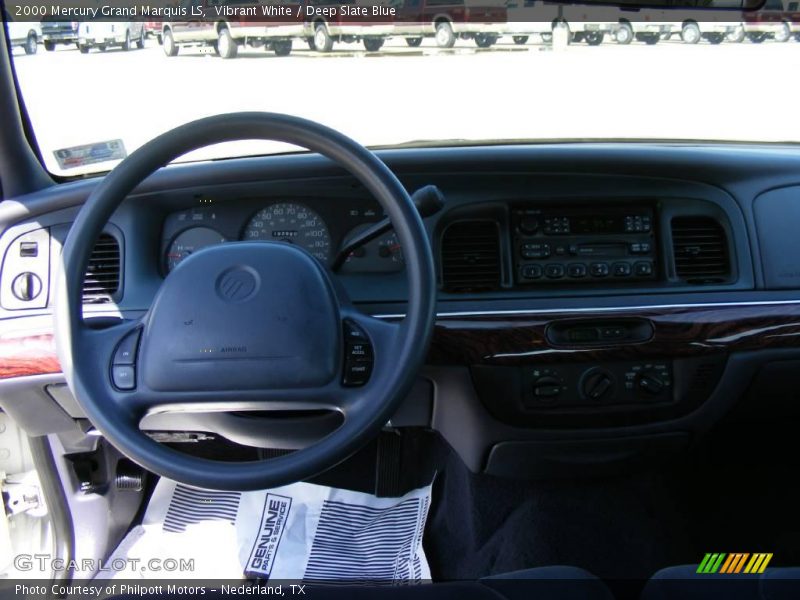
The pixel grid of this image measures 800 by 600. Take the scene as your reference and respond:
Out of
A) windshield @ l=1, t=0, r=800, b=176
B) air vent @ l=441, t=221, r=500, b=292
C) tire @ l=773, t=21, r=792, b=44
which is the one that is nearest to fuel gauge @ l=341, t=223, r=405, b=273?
air vent @ l=441, t=221, r=500, b=292

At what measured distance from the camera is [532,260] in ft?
6.38

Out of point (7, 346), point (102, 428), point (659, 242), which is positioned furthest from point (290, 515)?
point (659, 242)

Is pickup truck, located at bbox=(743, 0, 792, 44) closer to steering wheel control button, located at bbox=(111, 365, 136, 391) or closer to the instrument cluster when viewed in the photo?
the instrument cluster

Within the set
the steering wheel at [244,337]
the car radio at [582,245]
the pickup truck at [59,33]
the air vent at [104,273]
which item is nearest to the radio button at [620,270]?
the car radio at [582,245]

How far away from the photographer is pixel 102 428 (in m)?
1.30

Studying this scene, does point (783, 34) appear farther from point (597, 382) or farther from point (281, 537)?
point (281, 537)

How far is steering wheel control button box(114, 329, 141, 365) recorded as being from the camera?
4.62 ft

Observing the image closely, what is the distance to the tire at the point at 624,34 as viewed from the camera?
2.30 m

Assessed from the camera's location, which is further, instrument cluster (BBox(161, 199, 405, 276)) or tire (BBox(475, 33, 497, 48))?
tire (BBox(475, 33, 497, 48))

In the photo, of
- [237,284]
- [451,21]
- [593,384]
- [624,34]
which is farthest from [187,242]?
[624,34]

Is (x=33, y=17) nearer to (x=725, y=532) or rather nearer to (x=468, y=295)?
(x=468, y=295)

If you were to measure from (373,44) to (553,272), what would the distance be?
89 cm

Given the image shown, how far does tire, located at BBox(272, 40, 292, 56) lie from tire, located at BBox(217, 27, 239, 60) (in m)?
0.12

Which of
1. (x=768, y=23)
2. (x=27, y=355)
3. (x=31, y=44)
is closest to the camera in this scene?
(x=27, y=355)
